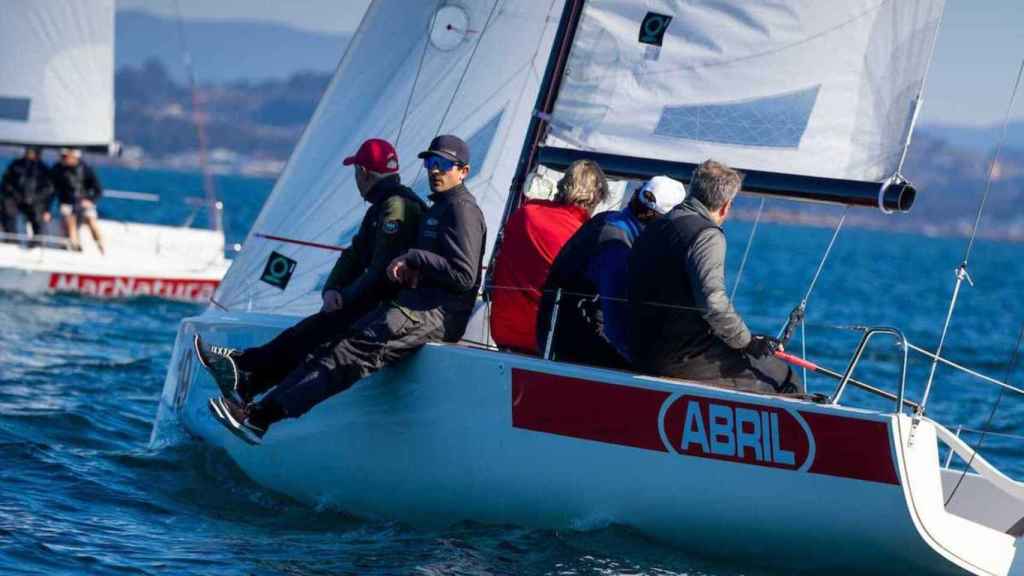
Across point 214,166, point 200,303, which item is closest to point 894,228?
point 214,166

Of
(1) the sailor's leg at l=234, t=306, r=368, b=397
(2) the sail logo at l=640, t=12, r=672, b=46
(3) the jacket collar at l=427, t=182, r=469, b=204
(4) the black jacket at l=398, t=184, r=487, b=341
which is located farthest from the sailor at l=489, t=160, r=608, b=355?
(2) the sail logo at l=640, t=12, r=672, b=46

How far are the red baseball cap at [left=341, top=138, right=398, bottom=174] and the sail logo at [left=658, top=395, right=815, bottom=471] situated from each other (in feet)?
5.17

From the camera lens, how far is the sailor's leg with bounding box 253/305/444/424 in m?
6.04

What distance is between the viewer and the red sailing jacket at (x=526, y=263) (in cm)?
619

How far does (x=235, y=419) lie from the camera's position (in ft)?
20.9

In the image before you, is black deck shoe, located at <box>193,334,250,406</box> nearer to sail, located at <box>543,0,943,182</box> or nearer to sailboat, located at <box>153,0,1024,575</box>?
sailboat, located at <box>153,0,1024,575</box>

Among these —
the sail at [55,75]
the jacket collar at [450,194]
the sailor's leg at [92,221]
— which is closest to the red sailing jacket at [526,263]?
the jacket collar at [450,194]

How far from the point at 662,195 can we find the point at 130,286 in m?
10.6

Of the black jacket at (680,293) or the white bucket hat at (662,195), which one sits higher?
the white bucket hat at (662,195)

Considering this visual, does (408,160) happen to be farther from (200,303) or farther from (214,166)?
(214,166)

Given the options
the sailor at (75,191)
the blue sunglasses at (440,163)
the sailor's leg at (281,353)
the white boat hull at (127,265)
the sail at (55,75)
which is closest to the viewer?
the blue sunglasses at (440,163)

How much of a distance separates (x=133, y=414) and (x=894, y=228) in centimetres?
18795

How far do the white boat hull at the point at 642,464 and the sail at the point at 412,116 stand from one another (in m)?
1.27

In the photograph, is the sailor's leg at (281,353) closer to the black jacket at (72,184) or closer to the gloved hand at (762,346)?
the gloved hand at (762,346)
